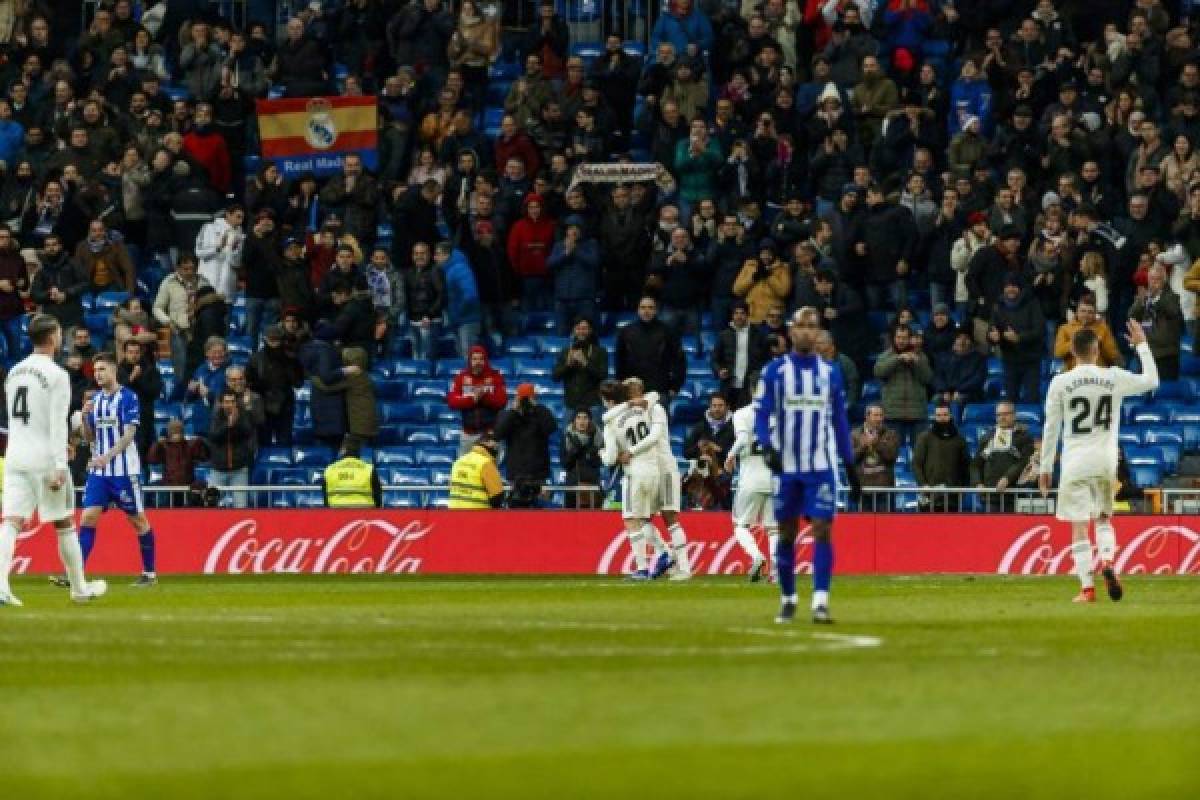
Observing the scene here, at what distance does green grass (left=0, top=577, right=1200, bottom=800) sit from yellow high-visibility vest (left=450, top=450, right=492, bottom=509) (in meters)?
12.0

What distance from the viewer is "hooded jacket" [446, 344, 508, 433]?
35000 mm

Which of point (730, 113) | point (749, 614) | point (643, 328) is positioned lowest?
point (749, 614)

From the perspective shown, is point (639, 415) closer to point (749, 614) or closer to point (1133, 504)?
point (1133, 504)

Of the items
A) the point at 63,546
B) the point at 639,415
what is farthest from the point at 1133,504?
the point at 63,546

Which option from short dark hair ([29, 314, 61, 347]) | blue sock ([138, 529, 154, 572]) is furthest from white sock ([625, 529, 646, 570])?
short dark hair ([29, 314, 61, 347])

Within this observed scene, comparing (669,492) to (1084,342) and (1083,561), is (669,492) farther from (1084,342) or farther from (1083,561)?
(1084,342)

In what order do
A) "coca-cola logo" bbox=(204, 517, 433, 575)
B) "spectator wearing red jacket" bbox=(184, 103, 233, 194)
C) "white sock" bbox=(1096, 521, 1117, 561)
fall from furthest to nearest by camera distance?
"spectator wearing red jacket" bbox=(184, 103, 233, 194), "coca-cola logo" bbox=(204, 517, 433, 575), "white sock" bbox=(1096, 521, 1117, 561)

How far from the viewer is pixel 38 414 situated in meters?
22.5

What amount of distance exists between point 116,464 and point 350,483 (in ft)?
17.2

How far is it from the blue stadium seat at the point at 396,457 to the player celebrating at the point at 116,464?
8008 millimetres

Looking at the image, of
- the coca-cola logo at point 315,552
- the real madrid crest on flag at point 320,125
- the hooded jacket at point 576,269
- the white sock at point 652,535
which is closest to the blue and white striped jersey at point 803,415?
the white sock at point 652,535

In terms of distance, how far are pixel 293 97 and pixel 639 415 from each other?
10692 millimetres

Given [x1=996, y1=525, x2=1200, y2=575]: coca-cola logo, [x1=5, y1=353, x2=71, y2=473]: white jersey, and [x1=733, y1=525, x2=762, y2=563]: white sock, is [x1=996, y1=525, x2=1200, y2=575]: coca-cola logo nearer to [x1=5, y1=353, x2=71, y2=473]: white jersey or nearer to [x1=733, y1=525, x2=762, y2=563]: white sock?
[x1=733, y1=525, x2=762, y2=563]: white sock

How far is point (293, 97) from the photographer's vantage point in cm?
3984
